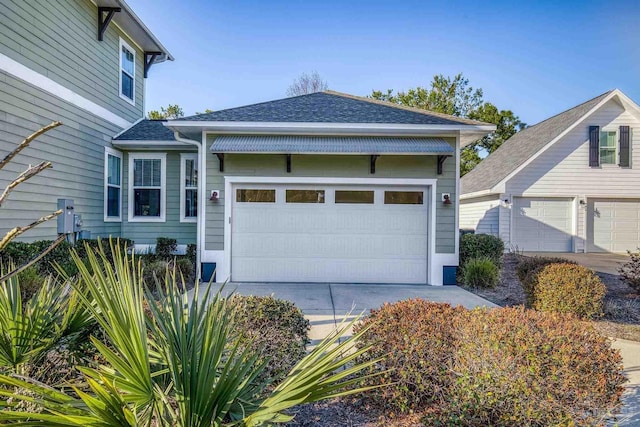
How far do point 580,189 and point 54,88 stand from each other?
16.8 m

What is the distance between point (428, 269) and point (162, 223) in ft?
22.9

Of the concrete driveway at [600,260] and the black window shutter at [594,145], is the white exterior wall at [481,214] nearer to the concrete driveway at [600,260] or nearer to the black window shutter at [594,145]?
the concrete driveway at [600,260]

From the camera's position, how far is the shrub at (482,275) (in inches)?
295

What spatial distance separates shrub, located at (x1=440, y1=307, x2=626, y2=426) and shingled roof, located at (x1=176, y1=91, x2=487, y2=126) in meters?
5.68

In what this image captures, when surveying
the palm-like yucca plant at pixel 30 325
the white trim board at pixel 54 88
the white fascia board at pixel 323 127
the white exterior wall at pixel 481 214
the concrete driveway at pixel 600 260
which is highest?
the white trim board at pixel 54 88

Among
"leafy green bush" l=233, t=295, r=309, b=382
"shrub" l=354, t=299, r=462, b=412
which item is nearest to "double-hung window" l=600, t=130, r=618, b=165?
"shrub" l=354, t=299, r=462, b=412

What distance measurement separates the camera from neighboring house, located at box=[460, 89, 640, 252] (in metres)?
13.3

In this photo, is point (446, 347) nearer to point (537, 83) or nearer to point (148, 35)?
point (148, 35)

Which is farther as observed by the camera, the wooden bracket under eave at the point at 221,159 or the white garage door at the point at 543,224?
the white garage door at the point at 543,224

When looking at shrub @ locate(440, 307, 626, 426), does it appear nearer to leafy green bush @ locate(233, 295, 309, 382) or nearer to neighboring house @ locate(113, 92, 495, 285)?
leafy green bush @ locate(233, 295, 309, 382)

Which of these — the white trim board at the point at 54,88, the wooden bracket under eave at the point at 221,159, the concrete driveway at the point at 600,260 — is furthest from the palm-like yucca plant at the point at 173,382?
the concrete driveway at the point at 600,260

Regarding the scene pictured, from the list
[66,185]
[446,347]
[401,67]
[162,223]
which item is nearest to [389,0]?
[401,67]

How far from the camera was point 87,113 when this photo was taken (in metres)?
8.67

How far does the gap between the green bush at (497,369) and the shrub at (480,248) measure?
5.60 metres
